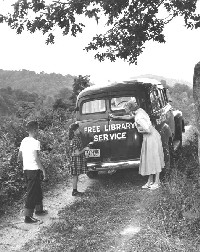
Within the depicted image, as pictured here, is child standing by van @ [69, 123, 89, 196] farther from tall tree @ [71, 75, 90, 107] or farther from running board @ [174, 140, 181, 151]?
tall tree @ [71, 75, 90, 107]

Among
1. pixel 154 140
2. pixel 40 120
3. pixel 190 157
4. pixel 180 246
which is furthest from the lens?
pixel 40 120

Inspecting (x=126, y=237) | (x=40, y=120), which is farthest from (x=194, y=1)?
(x=40, y=120)

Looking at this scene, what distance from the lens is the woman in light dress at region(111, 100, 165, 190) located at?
7676 mm

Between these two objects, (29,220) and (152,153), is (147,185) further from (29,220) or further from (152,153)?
(29,220)

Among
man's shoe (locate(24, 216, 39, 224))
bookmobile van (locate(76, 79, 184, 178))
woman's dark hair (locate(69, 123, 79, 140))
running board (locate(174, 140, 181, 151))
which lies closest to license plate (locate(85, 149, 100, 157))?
bookmobile van (locate(76, 79, 184, 178))

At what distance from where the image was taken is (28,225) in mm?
6406

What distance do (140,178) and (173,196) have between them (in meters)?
3.00

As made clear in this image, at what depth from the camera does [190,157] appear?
9.21 meters

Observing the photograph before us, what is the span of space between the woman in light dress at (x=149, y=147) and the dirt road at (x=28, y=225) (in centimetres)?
65

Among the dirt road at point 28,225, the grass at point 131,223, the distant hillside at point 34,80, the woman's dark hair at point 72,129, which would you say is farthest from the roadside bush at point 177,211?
the distant hillside at point 34,80

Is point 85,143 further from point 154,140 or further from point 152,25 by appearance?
point 152,25

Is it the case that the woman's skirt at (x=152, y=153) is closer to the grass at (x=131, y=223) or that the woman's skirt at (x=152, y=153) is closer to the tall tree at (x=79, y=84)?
the grass at (x=131, y=223)

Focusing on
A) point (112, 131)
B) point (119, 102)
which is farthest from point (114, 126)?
point (119, 102)

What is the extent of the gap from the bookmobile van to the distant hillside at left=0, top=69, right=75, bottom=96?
81.4 metres
